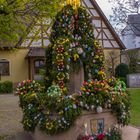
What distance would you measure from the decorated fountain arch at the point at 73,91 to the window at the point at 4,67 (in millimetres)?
22170

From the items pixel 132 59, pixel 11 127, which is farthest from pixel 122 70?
pixel 11 127

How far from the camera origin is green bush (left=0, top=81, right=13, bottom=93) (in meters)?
27.9

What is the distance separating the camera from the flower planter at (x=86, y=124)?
7.55 m

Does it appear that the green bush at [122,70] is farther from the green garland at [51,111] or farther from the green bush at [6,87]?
the green garland at [51,111]

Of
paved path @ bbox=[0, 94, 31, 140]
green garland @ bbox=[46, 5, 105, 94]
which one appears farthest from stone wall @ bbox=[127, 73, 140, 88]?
green garland @ bbox=[46, 5, 105, 94]

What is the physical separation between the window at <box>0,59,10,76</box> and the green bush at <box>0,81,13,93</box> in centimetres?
254

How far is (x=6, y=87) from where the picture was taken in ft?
92.2

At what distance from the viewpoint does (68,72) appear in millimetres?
8453

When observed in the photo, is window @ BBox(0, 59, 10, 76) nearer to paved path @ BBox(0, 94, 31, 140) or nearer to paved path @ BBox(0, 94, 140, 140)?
paved path @ BBox(0, 94, 31, 140)

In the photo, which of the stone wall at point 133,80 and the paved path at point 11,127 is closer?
the paved path at point 11,127

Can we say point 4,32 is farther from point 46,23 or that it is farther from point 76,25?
point 46,23

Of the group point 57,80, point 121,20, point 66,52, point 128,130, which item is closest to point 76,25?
point 66,52

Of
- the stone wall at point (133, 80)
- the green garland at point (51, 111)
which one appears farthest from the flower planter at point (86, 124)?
the stone wall at point (133, 80)

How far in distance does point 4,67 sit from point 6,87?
10.4 feet
